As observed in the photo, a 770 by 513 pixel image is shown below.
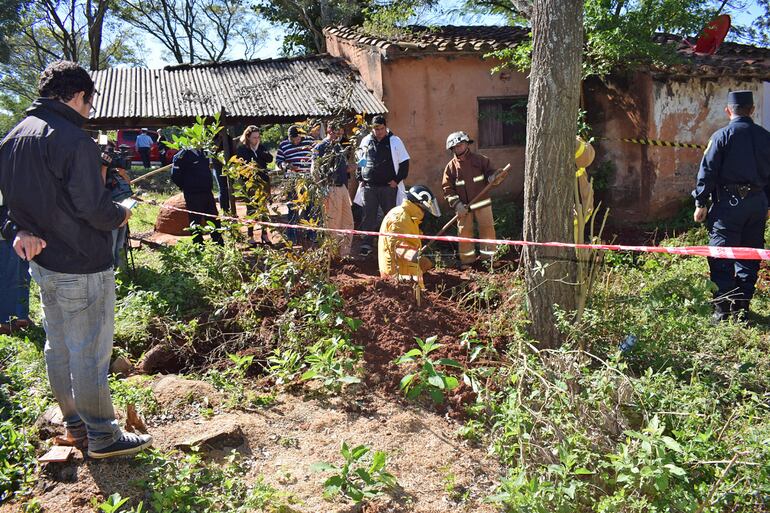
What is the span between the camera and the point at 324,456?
3619 millimetres

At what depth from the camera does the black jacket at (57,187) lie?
10.4 ft

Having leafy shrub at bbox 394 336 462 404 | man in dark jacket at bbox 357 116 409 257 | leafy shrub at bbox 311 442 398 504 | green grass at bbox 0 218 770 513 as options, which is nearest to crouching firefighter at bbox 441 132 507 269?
man in dark jacket at bbox 357 116 409 257

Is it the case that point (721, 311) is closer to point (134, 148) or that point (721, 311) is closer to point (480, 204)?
point (480, 204)

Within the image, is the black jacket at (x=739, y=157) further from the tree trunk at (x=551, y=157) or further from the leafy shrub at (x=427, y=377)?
the leafy shrub at (x=427, y=377)

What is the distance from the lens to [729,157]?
561cm

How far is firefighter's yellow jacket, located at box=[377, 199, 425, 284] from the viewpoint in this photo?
577 centimetres

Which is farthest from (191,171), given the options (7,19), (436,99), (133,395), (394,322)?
(7,19)

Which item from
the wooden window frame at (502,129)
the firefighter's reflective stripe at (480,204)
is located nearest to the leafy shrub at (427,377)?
the firefighter's reflective stripe at (480,204)

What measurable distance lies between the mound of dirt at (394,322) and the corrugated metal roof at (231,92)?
5.30 meters

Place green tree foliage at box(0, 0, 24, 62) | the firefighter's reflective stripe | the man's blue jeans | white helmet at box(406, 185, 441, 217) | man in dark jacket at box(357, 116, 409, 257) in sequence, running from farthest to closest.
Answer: green tree foliage at box(0, 0, 24, 62) < man in dark jacket at box(357, 116, 409, 257) < the firefighter's reflective stripe < white helmet at box(406, 185, 441, 217) < the man's blue jeans

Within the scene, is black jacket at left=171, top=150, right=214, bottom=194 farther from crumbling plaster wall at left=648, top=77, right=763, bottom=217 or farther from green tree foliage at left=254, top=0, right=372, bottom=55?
green tree foliage at left=254, top=0, right=372, bottom=55

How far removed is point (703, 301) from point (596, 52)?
21.9 feet

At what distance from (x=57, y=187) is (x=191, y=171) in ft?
18.5

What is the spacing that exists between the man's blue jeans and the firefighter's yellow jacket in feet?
8.79
